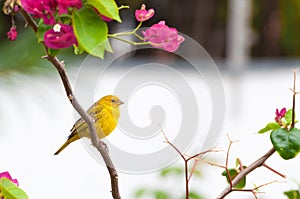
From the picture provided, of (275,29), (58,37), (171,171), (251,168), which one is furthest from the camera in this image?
(275,29)

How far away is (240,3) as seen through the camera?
385cm

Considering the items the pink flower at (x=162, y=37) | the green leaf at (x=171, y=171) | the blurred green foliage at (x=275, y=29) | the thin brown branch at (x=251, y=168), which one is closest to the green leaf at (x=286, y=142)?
the thin brown branch at (x=251, y=168)

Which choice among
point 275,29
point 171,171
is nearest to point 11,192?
point 171,171

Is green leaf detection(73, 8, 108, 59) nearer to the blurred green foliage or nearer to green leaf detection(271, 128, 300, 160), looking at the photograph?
green leaf detection(271, 128, 300, 160)

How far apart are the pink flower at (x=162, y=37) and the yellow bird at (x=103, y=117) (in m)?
0.04

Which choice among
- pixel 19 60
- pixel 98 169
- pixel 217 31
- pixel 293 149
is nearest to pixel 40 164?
pixel 98 169

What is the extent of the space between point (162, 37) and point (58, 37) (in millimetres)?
71

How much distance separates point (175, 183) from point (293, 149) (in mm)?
774

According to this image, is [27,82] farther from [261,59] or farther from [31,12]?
[261,59]

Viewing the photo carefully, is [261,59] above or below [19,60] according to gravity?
below

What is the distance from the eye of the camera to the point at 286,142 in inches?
18.7

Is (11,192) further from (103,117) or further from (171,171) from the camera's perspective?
(171,171)

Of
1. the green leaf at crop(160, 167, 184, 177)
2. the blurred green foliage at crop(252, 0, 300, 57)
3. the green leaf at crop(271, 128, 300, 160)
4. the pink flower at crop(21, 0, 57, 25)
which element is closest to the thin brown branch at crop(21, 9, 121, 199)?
the pink flower at crop(21, 0, 57, 25)

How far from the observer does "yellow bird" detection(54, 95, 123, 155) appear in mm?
409
